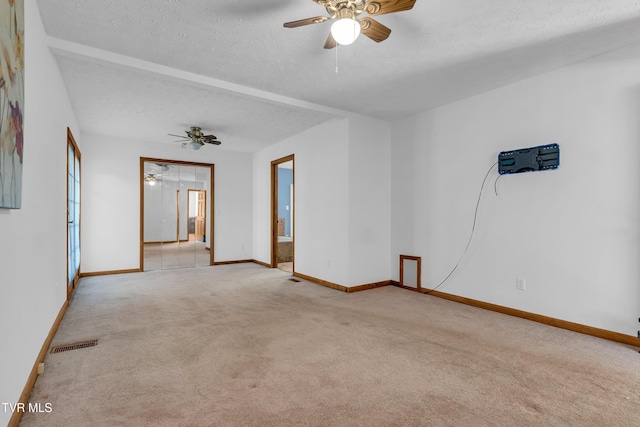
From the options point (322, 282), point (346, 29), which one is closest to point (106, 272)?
point (322, 282)

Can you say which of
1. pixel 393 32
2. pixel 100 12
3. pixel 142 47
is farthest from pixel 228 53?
pixel 393 32

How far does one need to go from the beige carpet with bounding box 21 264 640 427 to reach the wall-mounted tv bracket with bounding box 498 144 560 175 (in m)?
1.63

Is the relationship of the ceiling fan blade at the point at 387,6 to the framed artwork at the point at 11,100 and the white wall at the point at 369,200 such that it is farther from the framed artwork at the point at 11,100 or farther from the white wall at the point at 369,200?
the white wall at the point at 369,200

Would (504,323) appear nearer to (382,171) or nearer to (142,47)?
(382,171)

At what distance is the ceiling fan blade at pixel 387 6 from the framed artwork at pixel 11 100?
189cm

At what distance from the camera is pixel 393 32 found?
104 inches

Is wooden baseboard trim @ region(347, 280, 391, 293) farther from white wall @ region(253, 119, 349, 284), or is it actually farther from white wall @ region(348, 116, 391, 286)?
white wall @ region(253, 119, 349, 284)

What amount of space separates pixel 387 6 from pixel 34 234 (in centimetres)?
281

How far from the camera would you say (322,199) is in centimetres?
522

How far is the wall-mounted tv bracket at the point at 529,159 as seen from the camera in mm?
3299

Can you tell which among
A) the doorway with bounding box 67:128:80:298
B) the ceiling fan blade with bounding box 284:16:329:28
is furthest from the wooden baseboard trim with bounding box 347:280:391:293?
the doorway with bounding box 67:128:80:298

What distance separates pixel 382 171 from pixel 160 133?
13.0 feet

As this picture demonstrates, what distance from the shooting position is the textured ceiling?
7.78 feet

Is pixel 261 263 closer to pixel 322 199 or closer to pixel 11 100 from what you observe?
pixel 322 199
